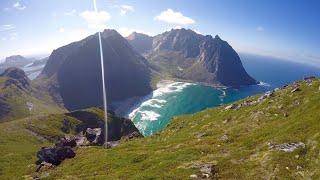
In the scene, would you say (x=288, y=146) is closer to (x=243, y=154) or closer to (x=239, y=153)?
(x=243, y=154)

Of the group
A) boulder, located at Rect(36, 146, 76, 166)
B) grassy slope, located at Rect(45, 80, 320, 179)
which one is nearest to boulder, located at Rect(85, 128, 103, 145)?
boulder, located at Rect(36, 146, 76, 166)

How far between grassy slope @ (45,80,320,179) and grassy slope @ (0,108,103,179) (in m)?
20.2

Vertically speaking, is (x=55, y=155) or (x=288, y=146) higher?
(x=288, y=146)

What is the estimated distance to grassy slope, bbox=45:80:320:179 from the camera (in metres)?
42.8

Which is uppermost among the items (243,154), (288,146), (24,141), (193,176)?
(288,146)

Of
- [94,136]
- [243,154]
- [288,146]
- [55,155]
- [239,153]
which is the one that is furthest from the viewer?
[94,136]

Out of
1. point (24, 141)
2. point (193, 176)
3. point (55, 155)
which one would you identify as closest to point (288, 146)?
point (193, 176)

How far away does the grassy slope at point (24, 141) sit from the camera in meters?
85.1

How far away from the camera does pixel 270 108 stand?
3039 inches

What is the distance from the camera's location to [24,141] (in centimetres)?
14775

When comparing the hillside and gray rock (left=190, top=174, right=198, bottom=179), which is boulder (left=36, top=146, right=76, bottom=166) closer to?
the hillside

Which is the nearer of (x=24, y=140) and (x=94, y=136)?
(x=94, y=136)

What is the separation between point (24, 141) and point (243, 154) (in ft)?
395

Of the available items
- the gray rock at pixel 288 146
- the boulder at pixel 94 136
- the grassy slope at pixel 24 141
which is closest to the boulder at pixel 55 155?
the grassy slope at pixel 24 141
